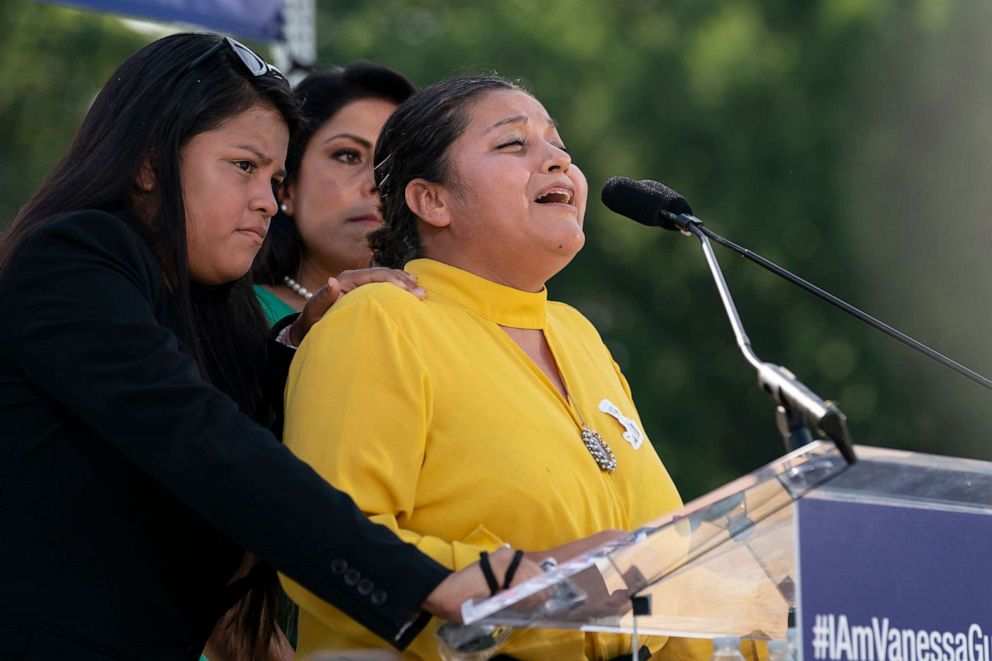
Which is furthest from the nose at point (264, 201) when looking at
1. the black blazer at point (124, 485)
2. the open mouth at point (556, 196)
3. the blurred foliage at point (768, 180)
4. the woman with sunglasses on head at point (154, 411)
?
the blurred foliage at point (768, 180)

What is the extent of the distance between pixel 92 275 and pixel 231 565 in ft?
2.01

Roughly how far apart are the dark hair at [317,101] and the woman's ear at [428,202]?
1.01m

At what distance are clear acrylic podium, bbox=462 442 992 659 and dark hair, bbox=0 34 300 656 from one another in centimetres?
87

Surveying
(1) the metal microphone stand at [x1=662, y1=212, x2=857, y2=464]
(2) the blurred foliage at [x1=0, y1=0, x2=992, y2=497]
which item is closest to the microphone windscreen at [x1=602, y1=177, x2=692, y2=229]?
(1) the metal microphone stand at [x1=662, y1=212, x2=857, y2=464]

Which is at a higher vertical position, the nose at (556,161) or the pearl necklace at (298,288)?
the nose at (556,161)

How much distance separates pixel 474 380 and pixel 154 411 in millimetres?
641

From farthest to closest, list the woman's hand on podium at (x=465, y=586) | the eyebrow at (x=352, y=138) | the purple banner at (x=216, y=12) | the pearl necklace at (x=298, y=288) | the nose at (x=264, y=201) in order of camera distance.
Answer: the purple banner at (x=216, y=12)
the eyebrow at (x=352, y=138)
the pearl necklace at (x=298, y=288)
the nose at (x=264, y=201)
the woman's hand on podium at (x=465, y=586)

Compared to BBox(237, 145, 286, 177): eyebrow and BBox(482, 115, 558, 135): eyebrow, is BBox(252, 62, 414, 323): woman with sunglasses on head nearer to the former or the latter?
BBox(482, 115, 558, 135): eyebrow

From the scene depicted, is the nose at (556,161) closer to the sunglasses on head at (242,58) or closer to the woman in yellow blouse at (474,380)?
the woman in yellow blouse at (474,380)

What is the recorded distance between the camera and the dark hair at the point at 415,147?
3166 millimetres

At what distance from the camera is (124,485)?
253 centimetres

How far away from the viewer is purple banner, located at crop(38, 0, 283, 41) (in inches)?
214

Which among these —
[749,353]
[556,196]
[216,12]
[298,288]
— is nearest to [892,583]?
[749,353]

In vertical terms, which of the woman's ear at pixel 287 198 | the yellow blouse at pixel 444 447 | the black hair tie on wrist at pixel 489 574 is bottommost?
the black hair tie on wrist at pixel 489 574
